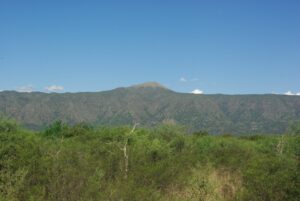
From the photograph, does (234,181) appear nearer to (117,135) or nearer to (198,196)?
(198,196)

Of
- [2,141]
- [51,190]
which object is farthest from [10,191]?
[2,141]

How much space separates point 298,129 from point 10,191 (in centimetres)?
3851

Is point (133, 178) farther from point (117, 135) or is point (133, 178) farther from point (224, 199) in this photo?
point (117, 135)

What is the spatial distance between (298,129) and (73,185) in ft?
119

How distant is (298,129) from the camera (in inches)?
1983

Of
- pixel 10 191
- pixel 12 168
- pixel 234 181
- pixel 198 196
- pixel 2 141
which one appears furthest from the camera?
pixel 234 181

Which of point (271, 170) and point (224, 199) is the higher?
point (271, 170)

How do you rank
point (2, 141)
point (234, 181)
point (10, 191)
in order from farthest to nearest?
point (234, 181)
point (2, 141)
point (10, 191)

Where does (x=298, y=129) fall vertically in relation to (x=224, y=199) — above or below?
above

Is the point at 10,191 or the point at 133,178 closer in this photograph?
the point at 10,191

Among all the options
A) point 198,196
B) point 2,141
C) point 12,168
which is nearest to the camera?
point 198,196

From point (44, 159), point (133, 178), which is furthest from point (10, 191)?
point (133, 178)

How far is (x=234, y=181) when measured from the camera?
29000 mm

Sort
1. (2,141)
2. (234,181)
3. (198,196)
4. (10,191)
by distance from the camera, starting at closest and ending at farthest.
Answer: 1. (10,191)
2. (198,196)
3. (2,141)
4. (234,181)
